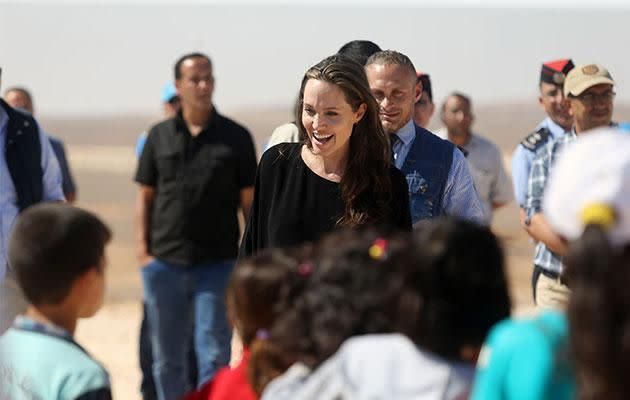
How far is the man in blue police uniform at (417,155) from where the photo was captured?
5445 millimetres

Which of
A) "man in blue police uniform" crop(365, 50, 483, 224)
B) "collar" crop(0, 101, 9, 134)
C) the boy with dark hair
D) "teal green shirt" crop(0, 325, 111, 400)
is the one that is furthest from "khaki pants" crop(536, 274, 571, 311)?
"teal green shirt" crop(0, 325, 111, 400)

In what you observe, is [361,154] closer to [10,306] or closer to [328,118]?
[328,118]

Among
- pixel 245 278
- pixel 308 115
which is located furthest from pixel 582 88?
pixel 245 278

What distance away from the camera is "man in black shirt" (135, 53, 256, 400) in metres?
7.57

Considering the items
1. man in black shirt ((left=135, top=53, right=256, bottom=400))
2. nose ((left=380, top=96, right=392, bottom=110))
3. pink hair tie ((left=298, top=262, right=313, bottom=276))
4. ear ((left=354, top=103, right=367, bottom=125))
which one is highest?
ear ((left=354, top=103, right=367, bottom=125))

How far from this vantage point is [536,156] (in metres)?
6.53

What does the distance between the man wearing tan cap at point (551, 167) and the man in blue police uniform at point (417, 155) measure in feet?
2.56

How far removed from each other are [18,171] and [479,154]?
13.0 ft

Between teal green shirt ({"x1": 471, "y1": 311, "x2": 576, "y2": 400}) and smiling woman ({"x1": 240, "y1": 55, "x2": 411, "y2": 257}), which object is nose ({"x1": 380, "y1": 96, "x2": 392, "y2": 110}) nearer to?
smiling woman ({"x1": 240, "y1": 55, "x2": 411, "y2": 257})

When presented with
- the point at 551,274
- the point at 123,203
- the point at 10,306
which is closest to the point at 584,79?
the point at 551,274

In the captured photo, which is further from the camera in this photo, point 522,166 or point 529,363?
point 522,166

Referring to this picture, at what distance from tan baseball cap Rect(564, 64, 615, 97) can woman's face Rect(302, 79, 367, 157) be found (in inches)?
77.6

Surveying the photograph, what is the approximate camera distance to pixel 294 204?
491 cm

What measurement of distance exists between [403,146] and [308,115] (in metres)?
0.66
